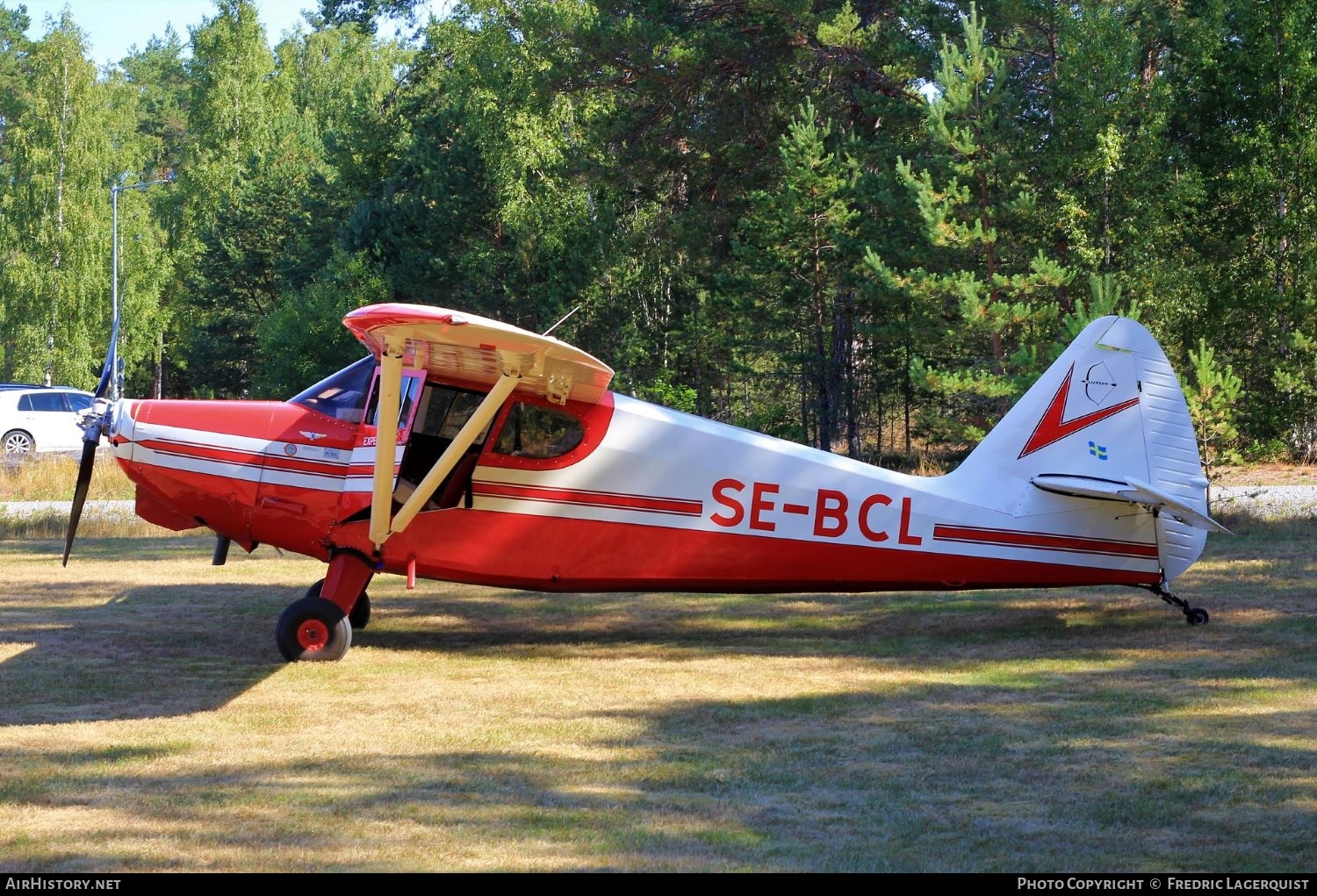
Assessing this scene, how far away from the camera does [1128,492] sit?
29.0ft

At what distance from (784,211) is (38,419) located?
61.2ft

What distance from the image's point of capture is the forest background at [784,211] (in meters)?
17.1

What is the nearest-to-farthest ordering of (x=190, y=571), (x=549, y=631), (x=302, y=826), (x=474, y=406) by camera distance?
(x=302, y=826)
(x=474, y=406)
(x=549, y=631)
(x=190, y=571)

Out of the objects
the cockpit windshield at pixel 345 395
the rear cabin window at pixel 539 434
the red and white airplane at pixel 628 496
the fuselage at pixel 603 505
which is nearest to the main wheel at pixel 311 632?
Result: the red and white airplane at pixel 628 496

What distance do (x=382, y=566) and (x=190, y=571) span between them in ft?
17.5

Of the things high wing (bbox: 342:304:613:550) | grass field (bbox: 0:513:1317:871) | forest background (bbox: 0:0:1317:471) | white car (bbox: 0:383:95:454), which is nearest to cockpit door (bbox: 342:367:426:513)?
high wing (bbox: 342:304:613:550)

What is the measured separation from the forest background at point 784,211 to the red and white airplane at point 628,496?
4865mm

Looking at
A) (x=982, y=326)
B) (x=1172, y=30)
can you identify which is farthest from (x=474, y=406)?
(x=1172, y=30)

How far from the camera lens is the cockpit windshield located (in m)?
9.04

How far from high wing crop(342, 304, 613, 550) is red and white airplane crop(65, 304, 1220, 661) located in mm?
97

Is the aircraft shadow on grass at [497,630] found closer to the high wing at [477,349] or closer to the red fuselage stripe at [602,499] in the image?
the red fuselage stripe at [602,499]

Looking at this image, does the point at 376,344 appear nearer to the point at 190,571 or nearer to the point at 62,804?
the point at 62,804

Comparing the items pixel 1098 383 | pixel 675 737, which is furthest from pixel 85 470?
pixel 1098 383

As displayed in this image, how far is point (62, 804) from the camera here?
5461 millimetres
